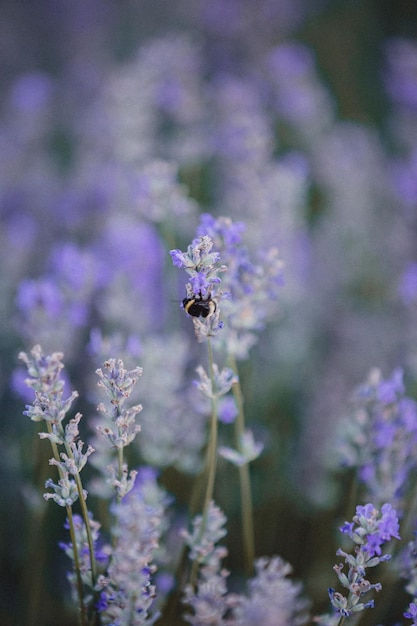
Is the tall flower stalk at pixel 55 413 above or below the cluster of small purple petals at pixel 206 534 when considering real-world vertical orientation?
above

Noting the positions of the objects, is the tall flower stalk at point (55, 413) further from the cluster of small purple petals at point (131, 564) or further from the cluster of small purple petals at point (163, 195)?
the cluster of small purple petals at point (163, 195)

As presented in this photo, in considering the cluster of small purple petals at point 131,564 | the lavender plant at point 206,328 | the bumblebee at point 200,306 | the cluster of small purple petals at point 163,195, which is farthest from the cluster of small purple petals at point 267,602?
the cluster of small purple petals at point 163,195

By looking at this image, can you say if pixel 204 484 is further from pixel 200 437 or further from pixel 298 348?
pixel 298 348

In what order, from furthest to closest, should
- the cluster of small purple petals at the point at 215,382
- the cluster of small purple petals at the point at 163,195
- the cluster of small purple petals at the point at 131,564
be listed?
1. the cluster of small purple petals at the point at 163,195
2. the cluster of small purple petals at the point at 215,382
3. the cluster of small purple petals at the point at 131,564

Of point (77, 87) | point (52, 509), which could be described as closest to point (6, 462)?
point (52, 509)

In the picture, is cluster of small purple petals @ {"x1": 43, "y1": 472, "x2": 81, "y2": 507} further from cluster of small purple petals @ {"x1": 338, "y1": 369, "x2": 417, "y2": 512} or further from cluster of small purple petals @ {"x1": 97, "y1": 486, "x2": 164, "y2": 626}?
cluster of small purple petals @ {"x1": 338, "y1": 369, "x2": 417, "y2": 512}

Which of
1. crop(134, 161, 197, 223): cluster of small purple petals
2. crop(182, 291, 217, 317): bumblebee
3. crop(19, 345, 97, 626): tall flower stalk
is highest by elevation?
crop(134, 161, 197, 223): cluster of small purple petals

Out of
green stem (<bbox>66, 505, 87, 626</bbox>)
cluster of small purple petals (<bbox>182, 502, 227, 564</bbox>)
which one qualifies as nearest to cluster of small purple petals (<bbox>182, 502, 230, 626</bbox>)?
cluster of small purple petals (<bbox>182, 502, 227, 564</bbox>)

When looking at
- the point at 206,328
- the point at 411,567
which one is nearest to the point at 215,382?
the point at 206,328
